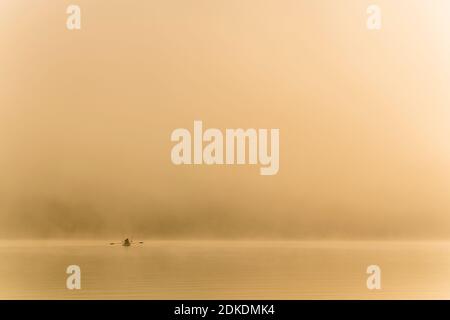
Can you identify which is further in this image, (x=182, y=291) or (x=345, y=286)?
(x=345, y=286)

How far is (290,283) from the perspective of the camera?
36.9 feet

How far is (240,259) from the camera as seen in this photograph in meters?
16.6

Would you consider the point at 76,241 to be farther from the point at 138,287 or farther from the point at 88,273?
the point at 138,287

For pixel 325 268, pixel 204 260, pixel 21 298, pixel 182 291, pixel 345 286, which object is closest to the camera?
pixel 21 298

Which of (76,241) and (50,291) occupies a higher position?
(76,241)

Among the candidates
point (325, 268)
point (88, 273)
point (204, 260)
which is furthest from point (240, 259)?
point (88, 273)

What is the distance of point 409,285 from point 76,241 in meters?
19.6

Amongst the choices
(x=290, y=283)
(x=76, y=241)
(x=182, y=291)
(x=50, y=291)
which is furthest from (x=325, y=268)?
(x=76, y=241)
